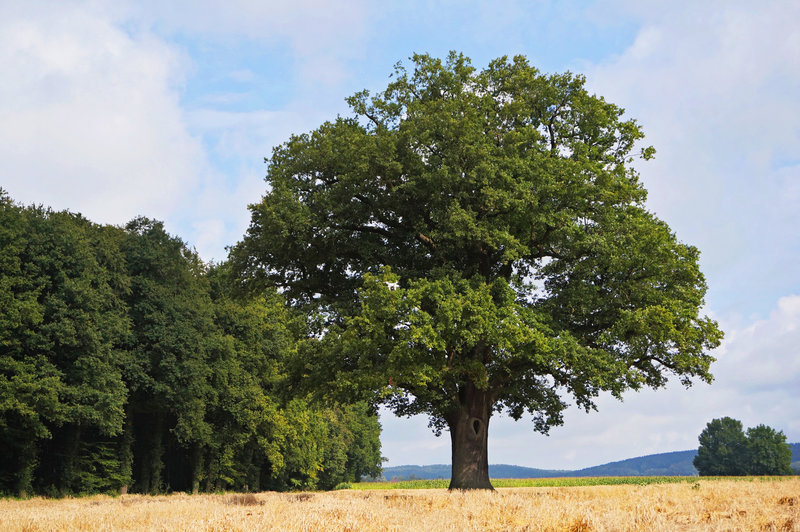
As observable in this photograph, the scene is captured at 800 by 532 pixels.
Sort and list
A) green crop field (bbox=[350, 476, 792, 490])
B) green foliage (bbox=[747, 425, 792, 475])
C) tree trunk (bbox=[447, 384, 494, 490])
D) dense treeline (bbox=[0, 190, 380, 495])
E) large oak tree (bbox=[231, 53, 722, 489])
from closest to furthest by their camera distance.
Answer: large oak tree (bbox=[231, 53, 722, 489]) → tree trunk (bbox=[447, 384, 494, 490]) → dense treeline (bbox=[0, 190, 380, 495]) → green crop field (bbox=[350, 476, 792, 490]) → green foliage (bbox=[747, 425, 792, 475])

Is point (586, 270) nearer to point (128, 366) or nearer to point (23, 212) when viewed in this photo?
point (128, 366)

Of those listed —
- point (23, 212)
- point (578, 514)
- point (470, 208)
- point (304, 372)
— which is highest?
point (23, 212)

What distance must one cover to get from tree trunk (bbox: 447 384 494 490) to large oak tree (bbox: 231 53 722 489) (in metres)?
0.07

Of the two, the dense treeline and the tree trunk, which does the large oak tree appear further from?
the dense treeline

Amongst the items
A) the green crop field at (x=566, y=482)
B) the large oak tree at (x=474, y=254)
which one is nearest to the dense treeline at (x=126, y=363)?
the large oak tree at (x=474, y=254)

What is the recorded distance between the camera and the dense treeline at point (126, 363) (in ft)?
131

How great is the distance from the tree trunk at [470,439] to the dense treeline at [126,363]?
4545 millimetres

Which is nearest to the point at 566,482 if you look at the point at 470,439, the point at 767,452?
the point at 470,439

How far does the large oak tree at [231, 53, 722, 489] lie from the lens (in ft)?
79.7

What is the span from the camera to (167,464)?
5997 centimetres

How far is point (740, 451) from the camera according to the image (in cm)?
13012

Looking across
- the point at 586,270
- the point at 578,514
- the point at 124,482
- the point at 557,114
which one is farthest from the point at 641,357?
the point at 124,482

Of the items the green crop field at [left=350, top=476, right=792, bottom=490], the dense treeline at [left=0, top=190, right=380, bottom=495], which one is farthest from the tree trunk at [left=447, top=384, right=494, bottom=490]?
the green crop field at [left=350, top=476, right=792, bottom=490]

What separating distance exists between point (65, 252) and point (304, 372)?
2293 cm
